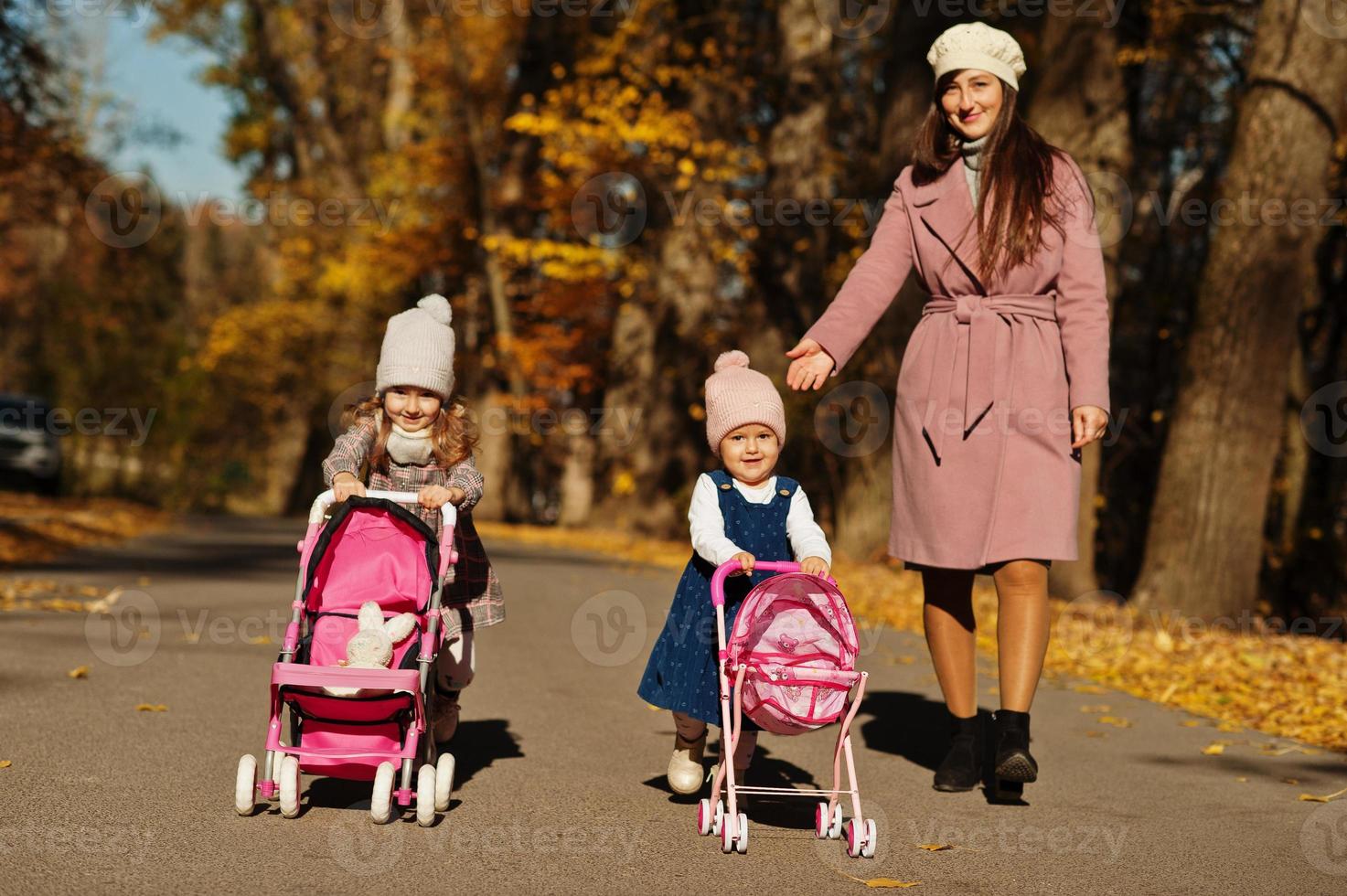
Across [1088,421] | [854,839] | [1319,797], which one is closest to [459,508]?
[854,839]

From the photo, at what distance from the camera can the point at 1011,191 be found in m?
5.46

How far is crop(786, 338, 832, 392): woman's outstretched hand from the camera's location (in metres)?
5.19

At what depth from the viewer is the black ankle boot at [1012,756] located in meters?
5.14

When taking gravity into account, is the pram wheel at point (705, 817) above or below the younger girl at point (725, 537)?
below

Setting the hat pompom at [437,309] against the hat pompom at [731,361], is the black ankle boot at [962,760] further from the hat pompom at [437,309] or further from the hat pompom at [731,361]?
the hat pompom at [437,309]

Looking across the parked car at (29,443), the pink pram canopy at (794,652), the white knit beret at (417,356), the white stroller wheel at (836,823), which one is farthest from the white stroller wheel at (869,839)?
the parked car at (29,443)

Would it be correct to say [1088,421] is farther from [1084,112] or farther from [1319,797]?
[1084,112]

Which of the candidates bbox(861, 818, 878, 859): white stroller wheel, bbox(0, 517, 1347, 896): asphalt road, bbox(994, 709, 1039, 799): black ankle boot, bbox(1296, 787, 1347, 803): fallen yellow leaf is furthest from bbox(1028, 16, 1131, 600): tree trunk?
bbox(861, 818, 878, 859): white stroller wheel

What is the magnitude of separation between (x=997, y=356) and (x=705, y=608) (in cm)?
134

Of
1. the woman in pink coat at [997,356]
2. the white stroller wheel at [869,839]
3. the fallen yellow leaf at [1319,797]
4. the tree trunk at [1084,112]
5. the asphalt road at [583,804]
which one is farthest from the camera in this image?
the tree trunk at [1084,112]

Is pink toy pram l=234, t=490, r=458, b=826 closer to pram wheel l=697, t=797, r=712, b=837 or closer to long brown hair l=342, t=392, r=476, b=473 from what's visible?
long brown hair l=342, t=392, r=476, b=473

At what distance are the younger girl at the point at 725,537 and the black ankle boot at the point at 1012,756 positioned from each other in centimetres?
83

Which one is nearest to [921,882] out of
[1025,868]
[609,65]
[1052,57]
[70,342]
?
[1025,868]

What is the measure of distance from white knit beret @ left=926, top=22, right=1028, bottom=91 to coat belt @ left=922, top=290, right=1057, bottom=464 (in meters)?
0.77
